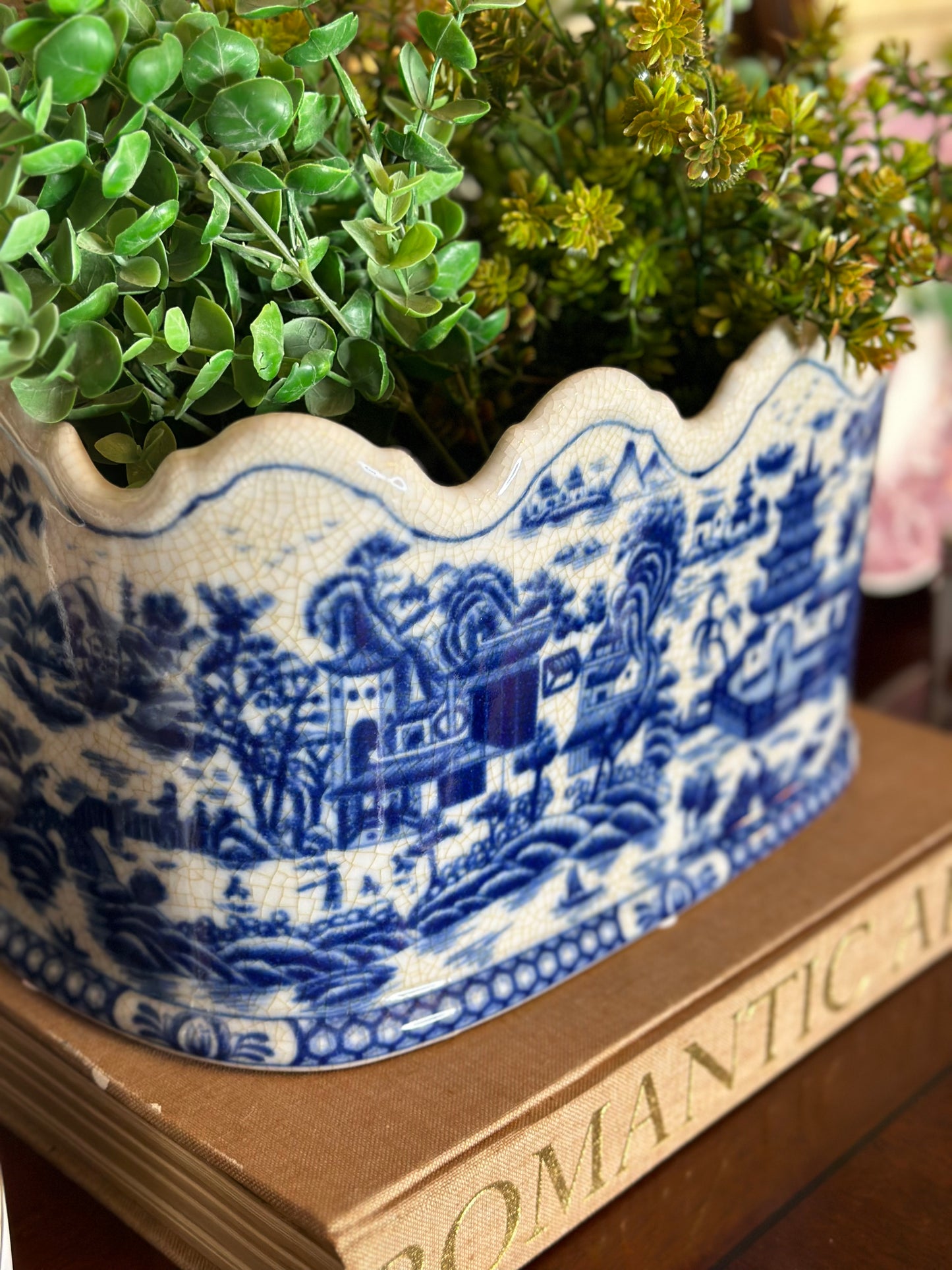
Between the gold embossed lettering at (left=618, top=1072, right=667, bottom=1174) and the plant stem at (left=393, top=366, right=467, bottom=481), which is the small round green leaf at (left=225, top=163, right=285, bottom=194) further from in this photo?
the gold embossed lettering at (left=618, top=1072, right=667, bottom=1174)

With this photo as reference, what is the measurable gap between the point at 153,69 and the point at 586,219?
0.12 metres

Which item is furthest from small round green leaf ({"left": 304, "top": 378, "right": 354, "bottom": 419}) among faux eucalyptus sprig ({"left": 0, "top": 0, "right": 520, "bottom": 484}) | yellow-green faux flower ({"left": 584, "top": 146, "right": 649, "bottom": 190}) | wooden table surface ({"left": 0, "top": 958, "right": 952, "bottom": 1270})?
wooden table surface ({"left": 0, "top": 958, "right": 952, "bottom": 1270})

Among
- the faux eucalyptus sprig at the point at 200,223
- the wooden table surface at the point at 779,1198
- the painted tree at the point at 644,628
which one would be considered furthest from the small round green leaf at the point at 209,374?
the wooden table surface at the point at 779,1198

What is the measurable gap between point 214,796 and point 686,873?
0.53ft

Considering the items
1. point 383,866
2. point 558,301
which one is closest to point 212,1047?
point 383,866

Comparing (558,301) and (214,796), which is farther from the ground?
(558,301)

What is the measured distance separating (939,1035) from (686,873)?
0.10 meters

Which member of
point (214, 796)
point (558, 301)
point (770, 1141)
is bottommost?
point (770, 1141)

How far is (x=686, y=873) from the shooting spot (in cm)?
39

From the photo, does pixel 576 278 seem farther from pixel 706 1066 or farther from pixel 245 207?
pixel 706 1066

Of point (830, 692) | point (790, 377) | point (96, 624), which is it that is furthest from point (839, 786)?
point (96, 624)

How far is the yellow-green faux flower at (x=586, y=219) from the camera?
32 cm

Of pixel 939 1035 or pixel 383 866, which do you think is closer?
pixel 383 866

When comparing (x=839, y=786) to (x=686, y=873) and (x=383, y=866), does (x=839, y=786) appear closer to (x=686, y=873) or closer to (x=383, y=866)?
(x=686, y=873)
